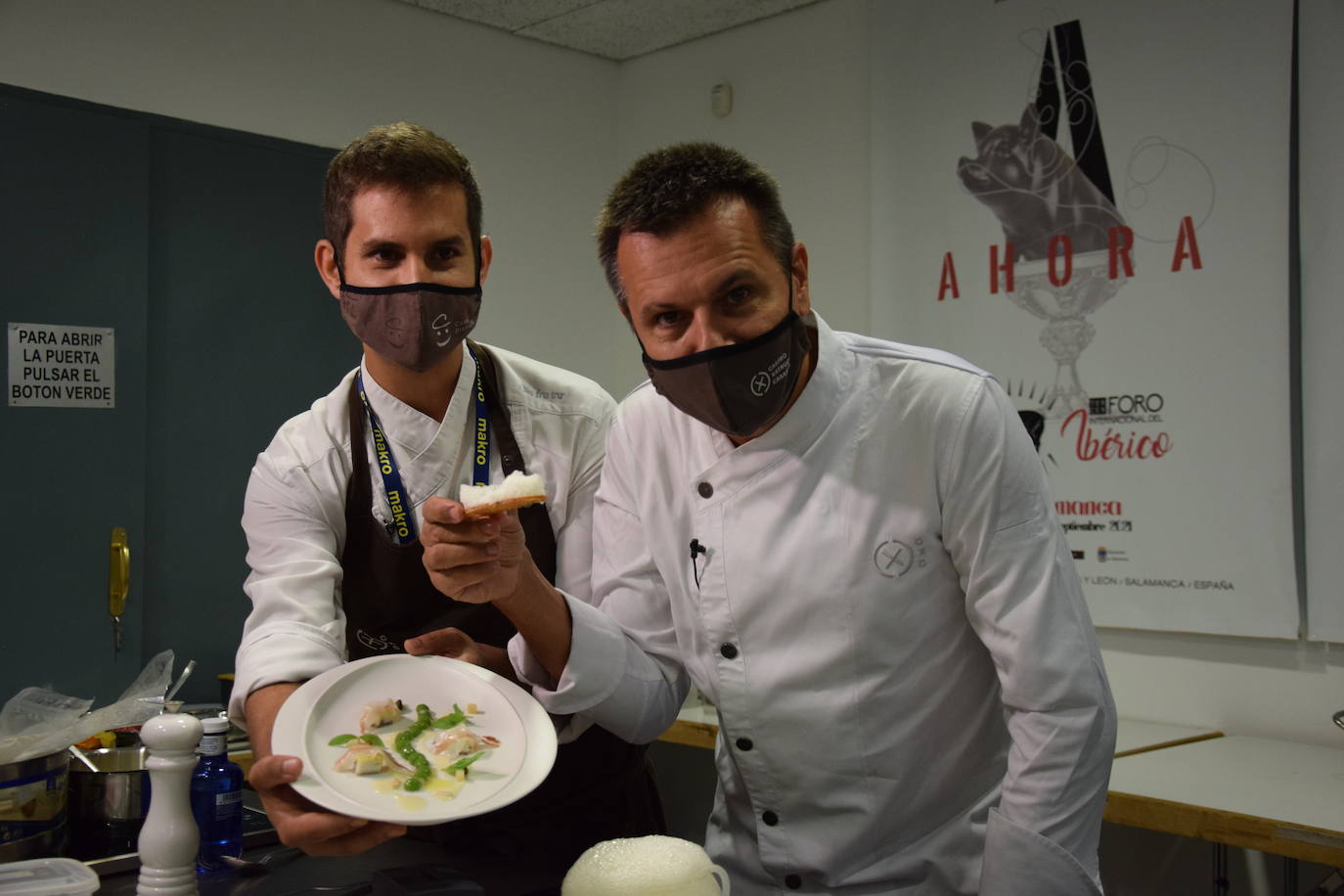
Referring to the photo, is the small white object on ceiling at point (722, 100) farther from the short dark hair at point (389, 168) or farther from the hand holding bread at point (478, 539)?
the hand holding bread at point (478, 539)

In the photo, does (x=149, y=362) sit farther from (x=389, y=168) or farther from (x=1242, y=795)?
(x=1242, y=795)

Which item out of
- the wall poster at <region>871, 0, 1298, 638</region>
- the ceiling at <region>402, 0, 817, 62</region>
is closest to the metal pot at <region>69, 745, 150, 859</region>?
the wall poster at <region>871, 0, 1298, 638</region>

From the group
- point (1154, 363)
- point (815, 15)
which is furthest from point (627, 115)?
point (1154, 363)

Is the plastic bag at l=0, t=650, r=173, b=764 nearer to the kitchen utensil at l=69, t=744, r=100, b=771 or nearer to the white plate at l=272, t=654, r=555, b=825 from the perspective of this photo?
the kitchen utensil at l=69, t=744, r=100, b=771

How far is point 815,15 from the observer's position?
4.46 metres

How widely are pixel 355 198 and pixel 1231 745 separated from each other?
2698 mm

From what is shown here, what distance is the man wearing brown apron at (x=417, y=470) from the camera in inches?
75.2

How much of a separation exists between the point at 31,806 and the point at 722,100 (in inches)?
147

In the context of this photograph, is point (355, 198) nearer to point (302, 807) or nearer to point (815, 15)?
point (302, 807)

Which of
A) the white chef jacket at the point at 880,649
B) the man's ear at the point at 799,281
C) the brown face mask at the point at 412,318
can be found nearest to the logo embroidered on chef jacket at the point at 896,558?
the white chef jacket at the point at 880,649

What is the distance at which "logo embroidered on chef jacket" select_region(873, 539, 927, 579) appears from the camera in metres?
1.71

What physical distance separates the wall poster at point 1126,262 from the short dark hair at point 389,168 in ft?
7.49

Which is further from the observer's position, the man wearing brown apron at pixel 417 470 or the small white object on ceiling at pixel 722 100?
the small white object on ceiling at pixel 722 100

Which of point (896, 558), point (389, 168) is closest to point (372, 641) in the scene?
point (389, 168)
